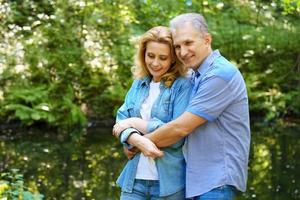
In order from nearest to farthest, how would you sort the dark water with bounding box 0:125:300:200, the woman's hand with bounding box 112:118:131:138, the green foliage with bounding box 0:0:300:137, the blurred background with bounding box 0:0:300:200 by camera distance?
the woman's hand with bounding box 112:118:131:138 → the dark water with bounding box 0:125:300:200 → the blurred background with bounding box 0:0:300:200 → the green foliage with bounding box 0:0:300:137

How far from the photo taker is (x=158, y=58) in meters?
3.07

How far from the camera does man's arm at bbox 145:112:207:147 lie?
2.86m

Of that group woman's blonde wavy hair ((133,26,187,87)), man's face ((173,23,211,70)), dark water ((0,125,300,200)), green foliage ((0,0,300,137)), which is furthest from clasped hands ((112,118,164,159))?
green foliage ((0,0,300,137))

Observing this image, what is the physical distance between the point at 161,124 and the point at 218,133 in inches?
12.6

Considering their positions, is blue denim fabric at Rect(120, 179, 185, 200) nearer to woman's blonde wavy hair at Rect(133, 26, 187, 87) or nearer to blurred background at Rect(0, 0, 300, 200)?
woman's blonde wavy hair at Rect(133, 26, 187, 87)

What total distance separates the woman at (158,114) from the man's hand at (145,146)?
0.04 m

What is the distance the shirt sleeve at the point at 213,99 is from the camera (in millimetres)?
2836

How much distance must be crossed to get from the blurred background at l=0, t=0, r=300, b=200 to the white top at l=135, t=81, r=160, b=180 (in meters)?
6.88

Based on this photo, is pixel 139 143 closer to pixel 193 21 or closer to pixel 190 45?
pixel 190 45

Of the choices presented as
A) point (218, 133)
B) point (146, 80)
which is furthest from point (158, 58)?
point (218, 133)

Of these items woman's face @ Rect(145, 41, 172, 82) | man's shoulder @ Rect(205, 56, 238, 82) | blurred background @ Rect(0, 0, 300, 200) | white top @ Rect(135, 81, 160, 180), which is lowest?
white top @ Rect(135, 81, 160, 180)

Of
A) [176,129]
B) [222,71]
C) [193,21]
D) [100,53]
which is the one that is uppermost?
[100,53]

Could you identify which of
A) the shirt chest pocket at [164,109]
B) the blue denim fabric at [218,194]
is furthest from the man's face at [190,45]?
the blue denim fabric at [218,194]

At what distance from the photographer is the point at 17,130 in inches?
496
